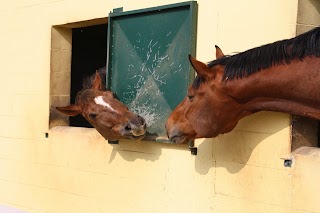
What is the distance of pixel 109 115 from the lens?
433 centimetres

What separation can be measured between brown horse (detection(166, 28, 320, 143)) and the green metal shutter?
579 mm

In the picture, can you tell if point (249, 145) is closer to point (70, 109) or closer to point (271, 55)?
point (271, 55)

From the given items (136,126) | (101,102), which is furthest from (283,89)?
(101,102)

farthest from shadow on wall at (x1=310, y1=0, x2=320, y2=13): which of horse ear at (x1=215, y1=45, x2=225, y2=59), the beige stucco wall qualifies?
horse ear at (x1=215, y1=45, x2=225, y2=59)

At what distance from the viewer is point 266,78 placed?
309 centimetres

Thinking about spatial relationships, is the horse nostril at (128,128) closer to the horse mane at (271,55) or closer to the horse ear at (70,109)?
the horse ear at (70,109)

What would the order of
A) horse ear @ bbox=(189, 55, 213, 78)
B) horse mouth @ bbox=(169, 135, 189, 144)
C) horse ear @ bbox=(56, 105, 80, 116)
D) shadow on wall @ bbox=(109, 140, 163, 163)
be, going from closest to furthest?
1. horse ear @ bbox=(189, 55, 213, 78)
2. horse mouth @ bbox=(169, 135, 189, 144)
3. shadow on wall @ bbox=(109, 140, 163, 163)
4. horse ear @ bbox=(56, 105, 80, 116)

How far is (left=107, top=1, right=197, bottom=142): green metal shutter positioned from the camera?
161 inches

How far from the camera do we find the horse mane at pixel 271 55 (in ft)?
9.52

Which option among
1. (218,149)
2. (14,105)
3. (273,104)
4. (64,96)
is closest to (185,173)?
(218,149)

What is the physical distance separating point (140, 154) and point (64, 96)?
1476 mm

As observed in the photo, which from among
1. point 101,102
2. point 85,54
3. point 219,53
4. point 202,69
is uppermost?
point 85,54

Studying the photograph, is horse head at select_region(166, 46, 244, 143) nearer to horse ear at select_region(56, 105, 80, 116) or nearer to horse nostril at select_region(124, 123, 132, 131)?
horse nostril at select_region(124, 123, 132, 131)

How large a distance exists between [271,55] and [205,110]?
59 centimetres
